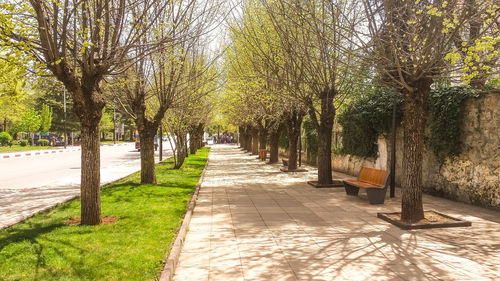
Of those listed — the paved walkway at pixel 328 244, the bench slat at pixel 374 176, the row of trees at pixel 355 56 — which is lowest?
the paved walkway at pixel 328 244

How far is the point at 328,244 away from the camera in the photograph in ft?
18.8

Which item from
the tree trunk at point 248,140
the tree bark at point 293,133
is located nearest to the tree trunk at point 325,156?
the tree bark at point 293,133

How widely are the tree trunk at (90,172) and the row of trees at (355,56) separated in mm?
4617

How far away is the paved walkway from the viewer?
4.55 m

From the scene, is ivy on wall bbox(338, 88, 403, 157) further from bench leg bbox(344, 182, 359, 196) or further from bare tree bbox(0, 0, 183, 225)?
bare tree bbox(0, 0, 183, 225)

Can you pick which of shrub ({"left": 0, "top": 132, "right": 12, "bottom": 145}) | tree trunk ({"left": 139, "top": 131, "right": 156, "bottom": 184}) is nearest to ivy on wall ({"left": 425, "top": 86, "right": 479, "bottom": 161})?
tree trunk ({"left": 139, "top": 131, "right": 156, "bottom": 184})

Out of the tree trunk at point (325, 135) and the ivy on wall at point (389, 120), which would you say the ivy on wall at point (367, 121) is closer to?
the ivy on wall at point (389, 120)

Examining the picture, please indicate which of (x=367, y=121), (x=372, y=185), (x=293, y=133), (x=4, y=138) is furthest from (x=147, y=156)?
(x=4, y=138)

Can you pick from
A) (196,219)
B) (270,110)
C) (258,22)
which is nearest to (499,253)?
(196,219)

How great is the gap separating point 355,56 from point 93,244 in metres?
5.48

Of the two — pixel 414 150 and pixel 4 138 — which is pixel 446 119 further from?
pixel 4 138

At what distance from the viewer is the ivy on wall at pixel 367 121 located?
41.7 feet

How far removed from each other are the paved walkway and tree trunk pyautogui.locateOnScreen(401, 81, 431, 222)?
1.71 feet

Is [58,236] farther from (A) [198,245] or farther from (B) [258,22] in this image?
(B) [258,22]
